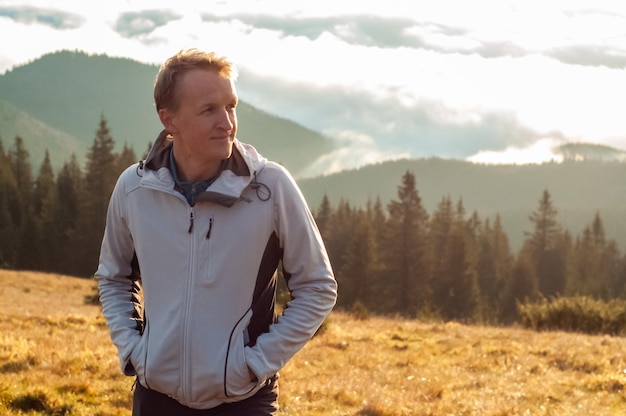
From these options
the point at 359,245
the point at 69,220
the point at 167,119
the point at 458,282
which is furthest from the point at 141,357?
the point at 69,220

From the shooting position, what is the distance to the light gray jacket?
3129mm

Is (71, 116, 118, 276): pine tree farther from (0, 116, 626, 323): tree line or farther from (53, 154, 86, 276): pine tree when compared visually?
(53, 154, 86, 276): pine tree

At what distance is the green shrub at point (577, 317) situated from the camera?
22.7 meters

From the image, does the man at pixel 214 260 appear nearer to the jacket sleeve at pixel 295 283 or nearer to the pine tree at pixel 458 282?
the jacket sleeve at pixel 295 283

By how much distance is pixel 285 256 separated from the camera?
323 cm

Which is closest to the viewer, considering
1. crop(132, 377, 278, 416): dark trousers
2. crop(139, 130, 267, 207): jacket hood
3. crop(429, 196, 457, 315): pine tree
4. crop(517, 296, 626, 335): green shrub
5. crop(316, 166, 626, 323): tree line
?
crop(139, 130, 267, 207): jacket hood

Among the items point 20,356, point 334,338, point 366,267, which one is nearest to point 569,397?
point 334,338

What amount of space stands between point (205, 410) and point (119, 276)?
0.80 metres

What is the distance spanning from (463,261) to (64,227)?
123 ft

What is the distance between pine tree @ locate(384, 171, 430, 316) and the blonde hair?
188ft

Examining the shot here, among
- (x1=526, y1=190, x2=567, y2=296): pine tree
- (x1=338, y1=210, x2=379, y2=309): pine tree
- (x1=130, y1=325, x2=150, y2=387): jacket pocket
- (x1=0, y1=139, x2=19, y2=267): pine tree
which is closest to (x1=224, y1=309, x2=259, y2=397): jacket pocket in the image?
(x1=130, y1=325, x2=150, y2=387): jacket pocket

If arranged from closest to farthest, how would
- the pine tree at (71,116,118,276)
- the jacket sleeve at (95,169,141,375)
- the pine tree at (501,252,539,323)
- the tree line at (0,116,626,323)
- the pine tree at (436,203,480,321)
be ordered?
the jacket sleeve at (95,169,141,375), the tree line at (0,116,626,323), the pine tree at (71,116,118,276), the pine tree at (436,203,480,321), the pine tree at (501,252,539,323)

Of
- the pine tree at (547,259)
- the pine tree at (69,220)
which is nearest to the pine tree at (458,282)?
the pine tree at (547,259)

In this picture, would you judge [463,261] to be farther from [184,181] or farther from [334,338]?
[184,181]
